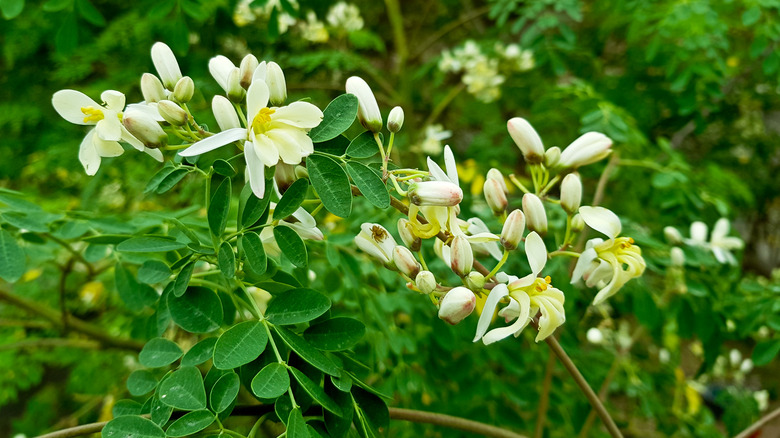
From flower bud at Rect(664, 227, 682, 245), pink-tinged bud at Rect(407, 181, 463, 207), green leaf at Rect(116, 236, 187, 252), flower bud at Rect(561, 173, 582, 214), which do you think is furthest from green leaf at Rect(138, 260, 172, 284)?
flower bud at Rect(664, 227, 682, 245)

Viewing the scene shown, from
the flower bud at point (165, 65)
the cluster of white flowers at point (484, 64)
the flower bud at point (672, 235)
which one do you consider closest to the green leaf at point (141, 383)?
the flower bud at point (165, 65)

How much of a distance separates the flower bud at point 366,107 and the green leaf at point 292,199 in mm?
73

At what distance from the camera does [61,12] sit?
104 centimetres

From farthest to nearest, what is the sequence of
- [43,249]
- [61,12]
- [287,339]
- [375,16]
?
1. [375,16]
2. [61,12]
3. [43,249]
4. [287,339]

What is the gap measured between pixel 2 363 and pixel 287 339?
1349 mm

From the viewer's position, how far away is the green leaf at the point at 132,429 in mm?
403

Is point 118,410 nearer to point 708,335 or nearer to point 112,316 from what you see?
point 708,335

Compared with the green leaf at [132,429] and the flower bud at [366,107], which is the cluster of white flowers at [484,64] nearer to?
the flower bud at [366,107]

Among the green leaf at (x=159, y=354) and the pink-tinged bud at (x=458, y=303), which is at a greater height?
the pink-tinged bud at (x=458, y=303)

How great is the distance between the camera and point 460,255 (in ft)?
1.42

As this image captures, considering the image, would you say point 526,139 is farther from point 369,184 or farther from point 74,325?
point 74,325

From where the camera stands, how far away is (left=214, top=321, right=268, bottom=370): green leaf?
1.37 ft

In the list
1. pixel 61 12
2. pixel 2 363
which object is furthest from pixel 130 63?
pixel 2 363

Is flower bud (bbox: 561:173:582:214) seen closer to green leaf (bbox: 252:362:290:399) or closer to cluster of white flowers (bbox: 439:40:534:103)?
green leaf (bbox: 252:362:290:399)
